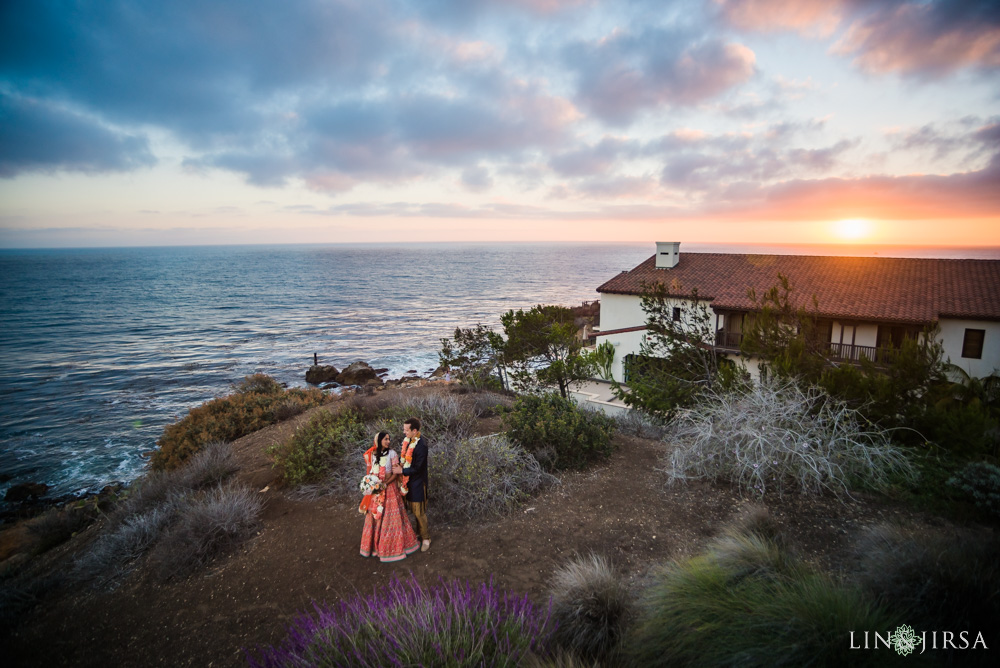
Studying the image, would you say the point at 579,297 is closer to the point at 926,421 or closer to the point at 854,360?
the point at 854,360

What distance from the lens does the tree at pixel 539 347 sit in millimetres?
14116

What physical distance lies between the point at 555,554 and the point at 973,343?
21.5 metres

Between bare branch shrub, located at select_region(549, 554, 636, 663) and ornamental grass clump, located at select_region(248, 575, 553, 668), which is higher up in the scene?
ornamental grass clump, located at select_region(248, 575, 553, 668)

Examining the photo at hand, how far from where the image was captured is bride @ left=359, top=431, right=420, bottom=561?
5.75m

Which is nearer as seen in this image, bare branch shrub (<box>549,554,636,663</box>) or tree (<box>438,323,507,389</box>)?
bare branch shrub (<box>549,554,636,663</box>)

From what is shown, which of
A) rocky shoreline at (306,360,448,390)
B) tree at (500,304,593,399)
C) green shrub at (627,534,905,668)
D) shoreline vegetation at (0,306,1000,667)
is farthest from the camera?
rocky shoreline at (306,360,448,390)

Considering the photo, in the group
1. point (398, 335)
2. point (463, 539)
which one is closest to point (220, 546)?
point (463, 539)

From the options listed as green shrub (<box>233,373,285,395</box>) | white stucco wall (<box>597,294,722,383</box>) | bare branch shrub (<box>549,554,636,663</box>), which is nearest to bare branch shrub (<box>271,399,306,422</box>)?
green shrub (<box>233,373,285,395</box>)

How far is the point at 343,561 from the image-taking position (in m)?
6.04

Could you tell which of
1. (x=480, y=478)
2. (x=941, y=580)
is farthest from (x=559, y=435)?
(x=941, y=580)

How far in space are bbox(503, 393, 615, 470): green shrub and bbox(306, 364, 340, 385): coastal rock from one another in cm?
2163

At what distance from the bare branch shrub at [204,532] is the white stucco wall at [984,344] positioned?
23375 millimetres

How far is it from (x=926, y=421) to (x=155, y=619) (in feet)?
38.2

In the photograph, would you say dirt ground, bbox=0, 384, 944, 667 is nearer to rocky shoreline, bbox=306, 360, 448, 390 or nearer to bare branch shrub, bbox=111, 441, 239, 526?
bare branch shrub, bbox=111, 441, 239, 526
